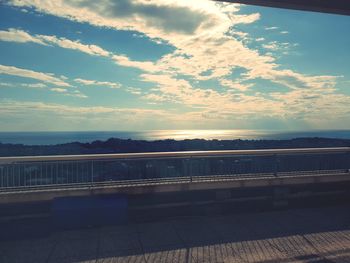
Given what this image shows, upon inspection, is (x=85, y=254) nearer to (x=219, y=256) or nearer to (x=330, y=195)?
(x=219, y=256)

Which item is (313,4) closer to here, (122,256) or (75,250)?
(122,256)

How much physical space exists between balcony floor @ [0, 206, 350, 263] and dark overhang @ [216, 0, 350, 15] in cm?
440

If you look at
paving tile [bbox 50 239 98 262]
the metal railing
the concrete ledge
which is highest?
the metal railing

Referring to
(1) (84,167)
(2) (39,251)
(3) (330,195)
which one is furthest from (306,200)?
(2) (39,251)

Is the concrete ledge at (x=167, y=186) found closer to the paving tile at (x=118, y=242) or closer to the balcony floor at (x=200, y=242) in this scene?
the balcony floor at (x=200, y=242)

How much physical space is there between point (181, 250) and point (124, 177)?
12.4 ft

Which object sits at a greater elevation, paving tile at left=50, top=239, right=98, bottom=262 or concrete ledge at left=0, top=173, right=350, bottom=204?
concrete ledge at left=0, top=173, right=350, bottom=204

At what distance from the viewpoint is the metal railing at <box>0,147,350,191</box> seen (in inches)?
351

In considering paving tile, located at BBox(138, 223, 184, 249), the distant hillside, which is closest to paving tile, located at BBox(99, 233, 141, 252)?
paving tile, located at BBox(138, 223, 184, 249)

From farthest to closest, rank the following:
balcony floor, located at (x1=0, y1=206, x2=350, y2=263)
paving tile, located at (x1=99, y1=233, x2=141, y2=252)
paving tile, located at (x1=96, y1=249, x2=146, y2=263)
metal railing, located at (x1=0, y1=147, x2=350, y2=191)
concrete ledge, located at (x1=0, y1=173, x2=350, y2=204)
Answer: metal railing, located at (x1=0, y1=147, x2=350, y2=191), concrete ledge, located at (x1=0, y1=173, x2=350, y2=204), paving tile, located at (x1=99, y1=233, x2=141, y2=252), balcony floor, located at (x1=0, y1=206, x2=350, y2=263), paving tile, located at (x1=96, y1=249, x2=146, y2=263)

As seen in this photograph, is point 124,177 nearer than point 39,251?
No

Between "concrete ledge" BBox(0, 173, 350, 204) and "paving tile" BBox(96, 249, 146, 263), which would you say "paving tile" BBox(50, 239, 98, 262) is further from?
"concrete ledge" BBox(0, 173, 350, 204)

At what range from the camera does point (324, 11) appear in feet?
18.2

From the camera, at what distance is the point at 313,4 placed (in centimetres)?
528
